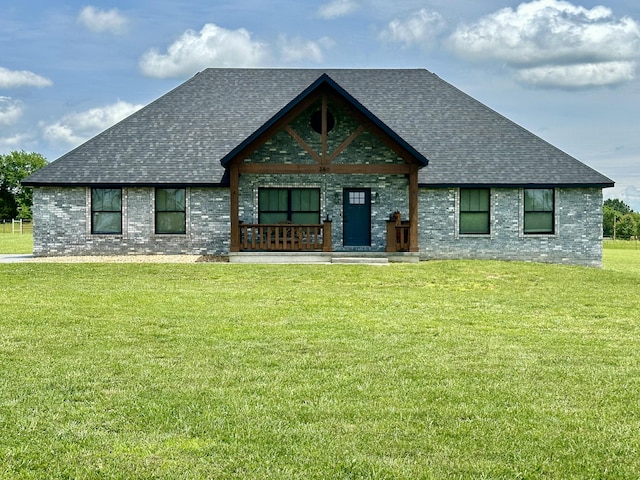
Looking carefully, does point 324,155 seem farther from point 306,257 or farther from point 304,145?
point 306,257

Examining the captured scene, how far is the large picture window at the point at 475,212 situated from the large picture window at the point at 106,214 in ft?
42.5

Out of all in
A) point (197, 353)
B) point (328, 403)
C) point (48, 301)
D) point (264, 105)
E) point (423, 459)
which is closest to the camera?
point (423, 459)

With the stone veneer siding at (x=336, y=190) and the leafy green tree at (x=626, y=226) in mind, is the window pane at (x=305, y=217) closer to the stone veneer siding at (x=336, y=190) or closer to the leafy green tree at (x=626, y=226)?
the stone veneer siding at (x=336, y=190)

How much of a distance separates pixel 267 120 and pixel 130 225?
663cm

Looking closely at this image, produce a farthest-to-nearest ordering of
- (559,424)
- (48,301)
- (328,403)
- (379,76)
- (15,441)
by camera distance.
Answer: (379,76), (48,301), (328,403), (559,424), (15,441)

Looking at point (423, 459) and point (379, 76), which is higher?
point (379, 76)

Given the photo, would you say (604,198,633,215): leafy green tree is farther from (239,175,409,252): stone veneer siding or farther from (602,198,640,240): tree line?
(239,175,409,252): stone veneer siding

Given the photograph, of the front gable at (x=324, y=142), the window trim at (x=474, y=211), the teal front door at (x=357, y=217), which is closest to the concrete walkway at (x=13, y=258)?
the front gable at (x=324, y=142)

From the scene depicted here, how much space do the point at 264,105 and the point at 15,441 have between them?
25432 mm

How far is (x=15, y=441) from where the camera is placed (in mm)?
5781

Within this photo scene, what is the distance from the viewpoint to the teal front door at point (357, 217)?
26.6 m

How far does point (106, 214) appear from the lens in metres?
27.0

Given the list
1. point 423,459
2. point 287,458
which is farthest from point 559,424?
point 287,458

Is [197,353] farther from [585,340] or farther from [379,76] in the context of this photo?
[379,76]
